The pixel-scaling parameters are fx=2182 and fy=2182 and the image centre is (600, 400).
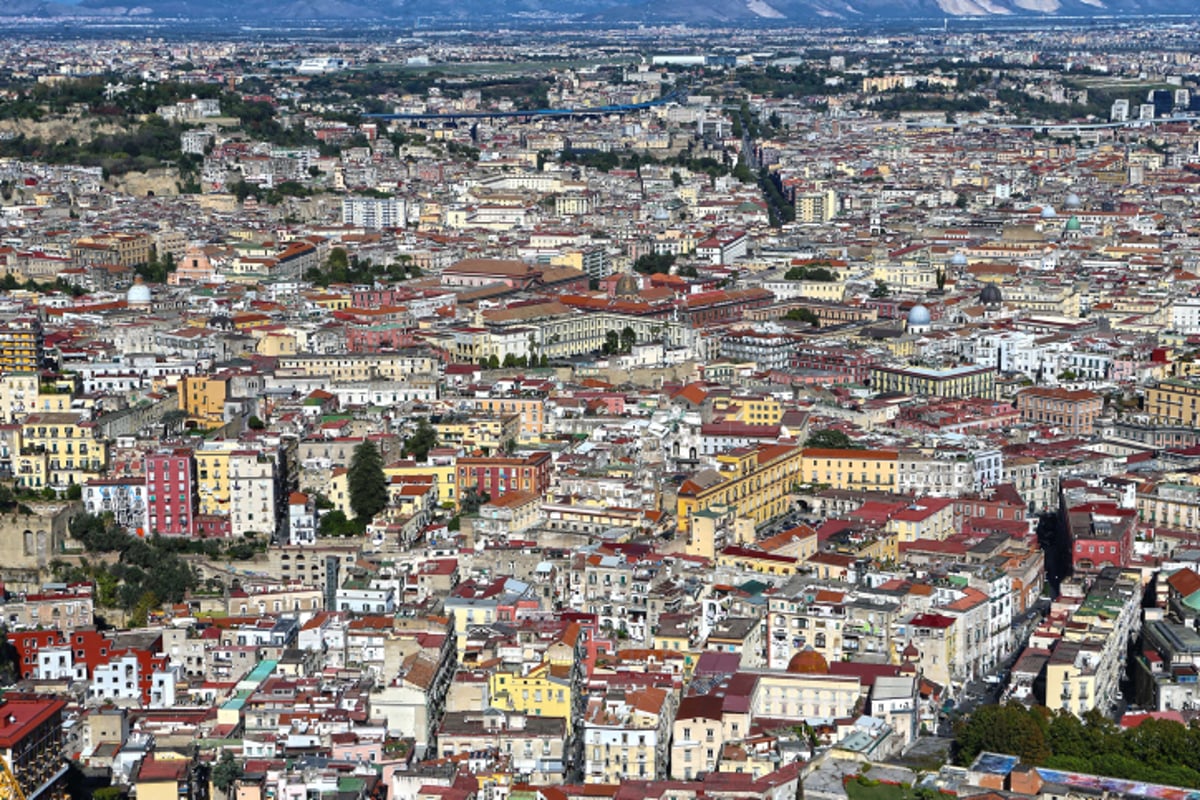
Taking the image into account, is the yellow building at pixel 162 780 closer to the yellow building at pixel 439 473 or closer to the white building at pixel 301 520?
the white building at pixel 301 520

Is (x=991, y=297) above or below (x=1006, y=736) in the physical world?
below

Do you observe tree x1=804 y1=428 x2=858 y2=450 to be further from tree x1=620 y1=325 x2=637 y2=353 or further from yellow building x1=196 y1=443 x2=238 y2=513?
tree x1=620 y1=325 x2=637 y2=353

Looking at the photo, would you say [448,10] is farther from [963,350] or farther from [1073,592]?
[1073,592]

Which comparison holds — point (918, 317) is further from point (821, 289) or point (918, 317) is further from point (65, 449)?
point (65, 449)

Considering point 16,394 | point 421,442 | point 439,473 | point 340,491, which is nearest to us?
point 340,491

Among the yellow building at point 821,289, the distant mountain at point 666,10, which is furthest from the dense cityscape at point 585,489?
the distant mountain at point 666,10

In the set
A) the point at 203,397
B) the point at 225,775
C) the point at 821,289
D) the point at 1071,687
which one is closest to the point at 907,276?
the point at 821,289

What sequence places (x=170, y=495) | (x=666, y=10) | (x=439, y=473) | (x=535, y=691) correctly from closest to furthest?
(x=535, y=691) → (x=170, y=495) → (x=439, y=473) → (x=666, y=10)
